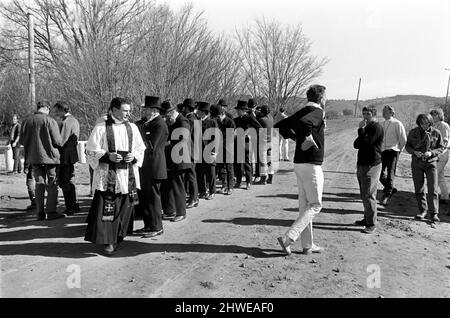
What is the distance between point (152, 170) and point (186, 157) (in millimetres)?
1223

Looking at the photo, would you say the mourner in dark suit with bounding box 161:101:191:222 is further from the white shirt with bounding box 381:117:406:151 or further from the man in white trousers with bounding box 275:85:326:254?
the white shirt with bounding box 381:117:406:151

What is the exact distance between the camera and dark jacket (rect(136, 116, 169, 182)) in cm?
649

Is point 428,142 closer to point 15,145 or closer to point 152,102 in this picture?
point 152,102

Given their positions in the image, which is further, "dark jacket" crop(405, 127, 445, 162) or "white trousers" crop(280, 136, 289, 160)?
"white trousers" crop(280, 136, 289, 160)

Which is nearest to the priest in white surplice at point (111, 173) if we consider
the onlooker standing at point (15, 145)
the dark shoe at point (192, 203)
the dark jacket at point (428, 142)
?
the dark shoe at point (192, 203)

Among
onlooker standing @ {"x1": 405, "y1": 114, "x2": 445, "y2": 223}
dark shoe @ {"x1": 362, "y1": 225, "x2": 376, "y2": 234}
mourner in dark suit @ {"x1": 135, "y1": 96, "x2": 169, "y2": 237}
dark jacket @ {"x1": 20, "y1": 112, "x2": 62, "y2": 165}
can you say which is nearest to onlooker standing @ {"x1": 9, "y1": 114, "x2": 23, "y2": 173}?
dark jacket @ {"x1": 20, "y1": 112, "x2": 62, "y2": 165}

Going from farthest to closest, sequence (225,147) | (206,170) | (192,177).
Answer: (225,147)
(206,170)
(192,177)

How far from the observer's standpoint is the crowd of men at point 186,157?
18.4ft

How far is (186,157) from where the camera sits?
7621 mm

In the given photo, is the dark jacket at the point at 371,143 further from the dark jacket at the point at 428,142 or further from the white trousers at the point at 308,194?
the white trousers at the point at 308,194

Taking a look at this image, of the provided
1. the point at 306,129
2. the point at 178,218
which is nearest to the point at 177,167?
the point at 178,218

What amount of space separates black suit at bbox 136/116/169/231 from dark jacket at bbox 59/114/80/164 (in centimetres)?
195
